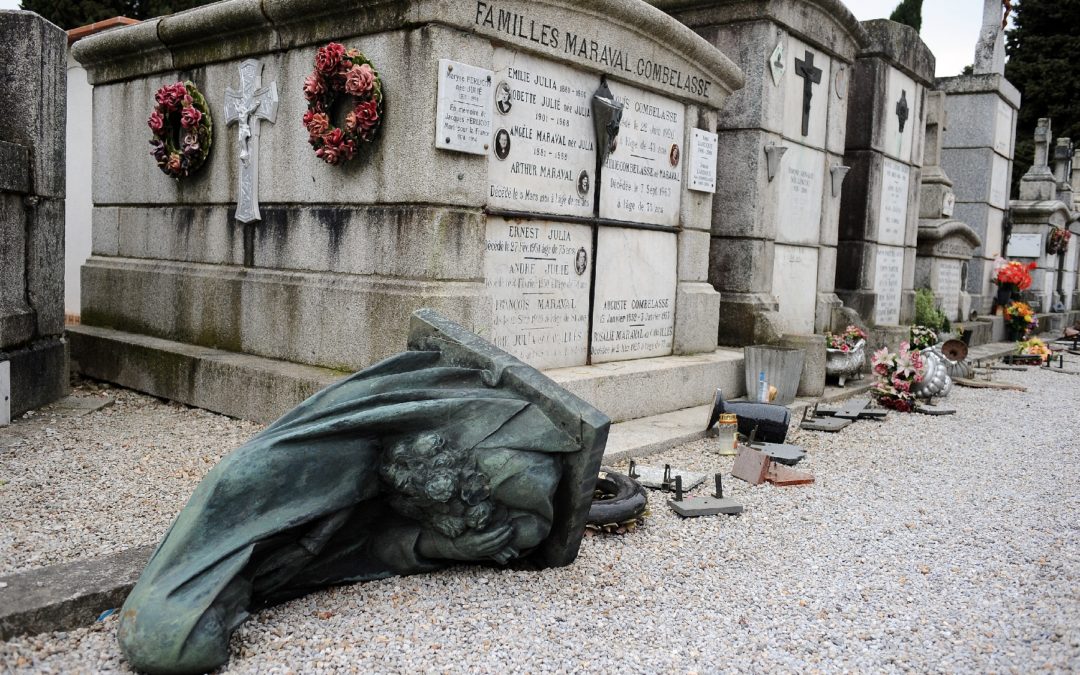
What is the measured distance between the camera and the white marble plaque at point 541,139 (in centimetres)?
517

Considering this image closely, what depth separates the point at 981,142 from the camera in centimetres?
Answer: 1383

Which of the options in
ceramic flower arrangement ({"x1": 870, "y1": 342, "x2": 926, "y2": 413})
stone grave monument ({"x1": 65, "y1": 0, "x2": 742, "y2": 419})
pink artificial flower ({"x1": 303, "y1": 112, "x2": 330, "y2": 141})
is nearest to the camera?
stone grave monument ({"x1": 65, "y1": 0, "x2": 742, "y2": 419})

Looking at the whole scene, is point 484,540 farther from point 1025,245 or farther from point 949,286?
point 1025,245

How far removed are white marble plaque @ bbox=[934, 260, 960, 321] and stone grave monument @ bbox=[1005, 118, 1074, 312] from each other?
4411mm

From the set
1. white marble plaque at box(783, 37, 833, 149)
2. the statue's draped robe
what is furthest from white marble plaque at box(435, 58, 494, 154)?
white marble plaque at box(783, 37, 833, 149)

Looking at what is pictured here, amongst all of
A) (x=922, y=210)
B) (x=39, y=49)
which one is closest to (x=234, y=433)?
(x=39, y=49)

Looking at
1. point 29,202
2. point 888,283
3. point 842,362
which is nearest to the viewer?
point 29,202

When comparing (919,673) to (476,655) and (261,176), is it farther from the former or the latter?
(261,176)

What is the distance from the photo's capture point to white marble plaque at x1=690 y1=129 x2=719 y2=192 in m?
6.78

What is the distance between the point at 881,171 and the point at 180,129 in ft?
23.9

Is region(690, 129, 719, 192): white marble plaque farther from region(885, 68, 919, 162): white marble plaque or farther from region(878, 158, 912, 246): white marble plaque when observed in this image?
region(885, 68, 919, 162): white marble plaque

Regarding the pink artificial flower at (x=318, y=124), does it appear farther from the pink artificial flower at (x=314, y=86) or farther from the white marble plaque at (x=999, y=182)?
the white marble plaque at (x=999, y=182)

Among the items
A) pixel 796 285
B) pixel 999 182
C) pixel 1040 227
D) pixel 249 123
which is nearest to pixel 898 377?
pixel 796 285

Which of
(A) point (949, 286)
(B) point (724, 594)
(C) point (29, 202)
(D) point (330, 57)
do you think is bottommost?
(B) point (724, 594)
